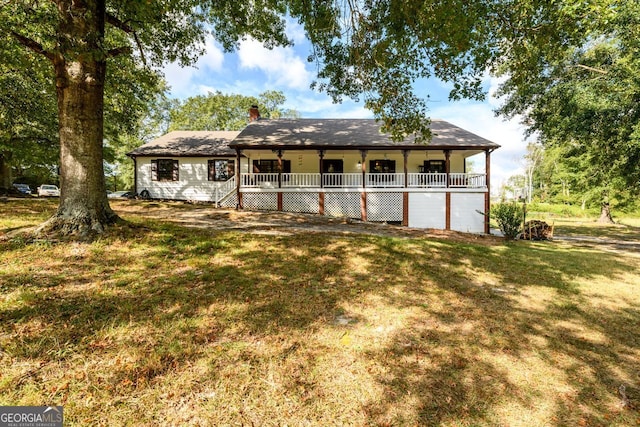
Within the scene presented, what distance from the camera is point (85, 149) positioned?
5.96 meters

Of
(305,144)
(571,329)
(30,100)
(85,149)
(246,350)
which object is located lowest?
(571,329)

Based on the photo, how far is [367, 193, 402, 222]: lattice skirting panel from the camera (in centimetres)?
1526

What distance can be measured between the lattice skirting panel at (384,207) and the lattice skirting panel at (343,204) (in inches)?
27.4

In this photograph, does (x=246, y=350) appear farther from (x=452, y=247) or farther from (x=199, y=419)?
(x=452, y=247)

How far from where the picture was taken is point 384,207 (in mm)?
15273

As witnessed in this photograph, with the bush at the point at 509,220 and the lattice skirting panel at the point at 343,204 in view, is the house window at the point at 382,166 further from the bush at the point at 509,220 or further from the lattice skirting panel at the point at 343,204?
the bush at the point at 509,220

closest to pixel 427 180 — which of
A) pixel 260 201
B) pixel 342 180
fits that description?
pixel 342 180

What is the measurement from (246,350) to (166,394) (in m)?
0.84

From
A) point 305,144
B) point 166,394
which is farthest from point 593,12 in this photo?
point 305,144

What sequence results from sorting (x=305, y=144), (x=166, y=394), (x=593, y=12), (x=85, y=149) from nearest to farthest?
(x=166, y=394)
(x=593, y=12)
(x=85, y=149)
(x=305, y=144)

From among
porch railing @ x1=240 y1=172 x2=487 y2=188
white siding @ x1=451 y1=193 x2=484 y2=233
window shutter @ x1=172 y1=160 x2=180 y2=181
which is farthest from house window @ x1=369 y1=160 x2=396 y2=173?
window shutter @ x1=172 y1=160 x2=180 y2=181

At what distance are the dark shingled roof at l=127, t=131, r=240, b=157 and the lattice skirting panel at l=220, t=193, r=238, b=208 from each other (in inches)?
178

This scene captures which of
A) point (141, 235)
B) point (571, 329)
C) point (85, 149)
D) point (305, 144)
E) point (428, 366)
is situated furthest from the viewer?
point (305, 144)

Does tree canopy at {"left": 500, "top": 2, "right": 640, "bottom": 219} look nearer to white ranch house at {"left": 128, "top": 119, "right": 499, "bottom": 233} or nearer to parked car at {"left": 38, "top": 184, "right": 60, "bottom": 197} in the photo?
white ranch house at {"left": 128, "top": 119, "right": 499, "bottom": 233}
